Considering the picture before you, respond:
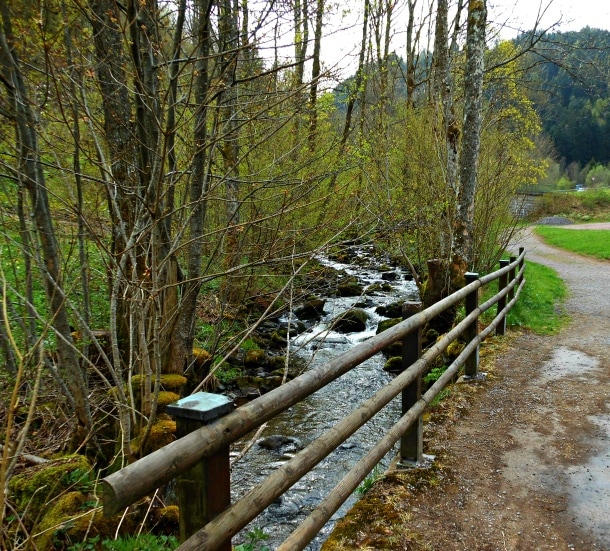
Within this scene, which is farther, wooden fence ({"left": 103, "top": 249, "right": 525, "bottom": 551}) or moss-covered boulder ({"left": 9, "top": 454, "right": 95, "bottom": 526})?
moss-covered boulder ({"left": 9, "top": 454, "right": 95, "bottom": 526})

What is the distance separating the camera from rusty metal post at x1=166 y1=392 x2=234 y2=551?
1598 mm

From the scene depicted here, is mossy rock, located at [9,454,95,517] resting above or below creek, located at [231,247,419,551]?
above

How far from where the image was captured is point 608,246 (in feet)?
64.8

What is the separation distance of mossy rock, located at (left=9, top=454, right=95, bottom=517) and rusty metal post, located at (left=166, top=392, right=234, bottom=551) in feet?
8.69

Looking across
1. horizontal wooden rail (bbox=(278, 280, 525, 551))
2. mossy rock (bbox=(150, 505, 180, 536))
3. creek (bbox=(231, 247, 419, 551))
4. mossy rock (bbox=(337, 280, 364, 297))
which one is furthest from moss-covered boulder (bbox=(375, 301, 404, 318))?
mossy rock (bbox=(150, 505, 180, 536))

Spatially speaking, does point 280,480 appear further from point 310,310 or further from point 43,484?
point 310,310

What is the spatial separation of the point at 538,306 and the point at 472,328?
17.7 ft

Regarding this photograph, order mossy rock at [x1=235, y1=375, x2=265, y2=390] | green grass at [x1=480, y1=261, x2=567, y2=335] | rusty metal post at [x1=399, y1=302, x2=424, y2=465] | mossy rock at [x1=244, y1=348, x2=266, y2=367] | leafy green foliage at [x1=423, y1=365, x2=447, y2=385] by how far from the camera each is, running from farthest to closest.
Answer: mossy rock at [x1=244, y1=348, x2=266, y2=367] → green grass at [x1=480, y1=261, x2=567, y2=335] → mossy rock at [x1=235, y1=375, x2=265, y2=390] → leafy green foliage at [x1=423, y1=365, x2=447, y2=385] → rusty metal post at [x1=399, y1=302, x2=424, y2=465]

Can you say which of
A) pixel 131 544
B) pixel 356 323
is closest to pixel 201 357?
pixel 131 544

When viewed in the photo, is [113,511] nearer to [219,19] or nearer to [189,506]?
[189,506]

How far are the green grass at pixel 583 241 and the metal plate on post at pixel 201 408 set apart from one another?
2025 centimetres

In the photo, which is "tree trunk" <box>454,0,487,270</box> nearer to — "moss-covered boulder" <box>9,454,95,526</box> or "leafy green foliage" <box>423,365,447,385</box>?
"leafy green foliage" <box>423,365,447,385</box>

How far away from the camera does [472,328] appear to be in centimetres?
557

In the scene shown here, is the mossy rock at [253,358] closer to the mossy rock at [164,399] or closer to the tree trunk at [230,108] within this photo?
the tree trunk at [230,108]
